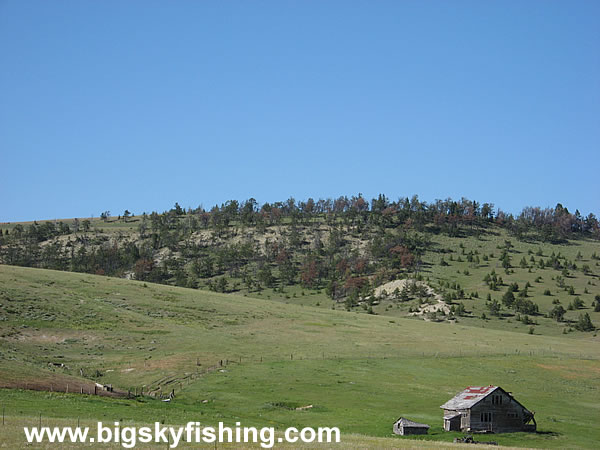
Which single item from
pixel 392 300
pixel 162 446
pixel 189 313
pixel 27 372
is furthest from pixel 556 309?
pixel 162 446

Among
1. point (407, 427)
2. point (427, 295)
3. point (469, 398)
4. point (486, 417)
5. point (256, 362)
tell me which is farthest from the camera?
point (427, 295)

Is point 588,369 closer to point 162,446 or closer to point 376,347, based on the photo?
point 376,347

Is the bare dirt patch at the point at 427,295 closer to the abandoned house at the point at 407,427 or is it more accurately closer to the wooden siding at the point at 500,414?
the wooden siding at the point at 500,414

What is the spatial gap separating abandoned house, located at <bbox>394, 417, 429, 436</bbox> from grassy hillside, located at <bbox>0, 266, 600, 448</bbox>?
1.13 meters

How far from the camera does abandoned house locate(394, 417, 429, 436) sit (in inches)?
2133

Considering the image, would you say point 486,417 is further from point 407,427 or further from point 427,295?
point 427,295

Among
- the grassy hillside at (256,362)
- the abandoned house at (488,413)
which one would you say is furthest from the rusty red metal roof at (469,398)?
the grassy hillside at (256,362)

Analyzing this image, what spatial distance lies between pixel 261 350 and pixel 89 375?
23.5 metres

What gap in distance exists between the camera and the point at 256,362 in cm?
8181

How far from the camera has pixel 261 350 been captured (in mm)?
89062

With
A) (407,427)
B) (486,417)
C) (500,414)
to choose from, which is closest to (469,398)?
(486,417)

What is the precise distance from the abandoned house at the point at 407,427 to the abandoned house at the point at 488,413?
185 inches

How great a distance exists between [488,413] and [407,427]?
10959 mm

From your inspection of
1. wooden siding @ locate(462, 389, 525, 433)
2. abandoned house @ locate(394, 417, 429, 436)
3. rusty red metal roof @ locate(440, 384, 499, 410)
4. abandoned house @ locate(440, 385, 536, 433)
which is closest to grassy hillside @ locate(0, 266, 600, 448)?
abandoned house @ locate(394, 417, 429, 436)
